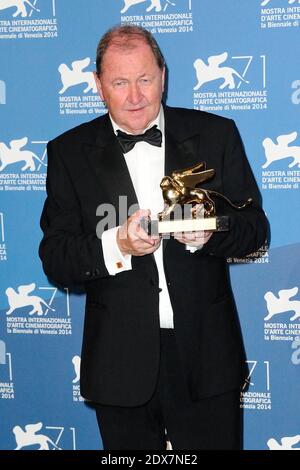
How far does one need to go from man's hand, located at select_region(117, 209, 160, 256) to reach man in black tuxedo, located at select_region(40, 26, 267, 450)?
45mm

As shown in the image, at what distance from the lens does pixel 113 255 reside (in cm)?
200

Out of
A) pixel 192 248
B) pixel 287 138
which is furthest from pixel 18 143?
pixel 192 248

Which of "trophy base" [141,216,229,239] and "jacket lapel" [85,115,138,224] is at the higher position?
"jacket lapel" [85,115,138,224]

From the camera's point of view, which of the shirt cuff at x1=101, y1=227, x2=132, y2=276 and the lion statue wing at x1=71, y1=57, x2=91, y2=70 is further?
the lion statue wing at x1=71, y1=57, x2=91, y2=70

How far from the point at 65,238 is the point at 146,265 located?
0.26 m

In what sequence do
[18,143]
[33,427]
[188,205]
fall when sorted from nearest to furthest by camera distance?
[188,205], [18,143], [33,427]

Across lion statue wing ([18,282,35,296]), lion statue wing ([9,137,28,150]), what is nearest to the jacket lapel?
lion statue wing ([9,137,28,150])

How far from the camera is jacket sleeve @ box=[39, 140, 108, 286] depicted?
2031 millimetres

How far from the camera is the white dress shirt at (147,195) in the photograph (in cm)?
201

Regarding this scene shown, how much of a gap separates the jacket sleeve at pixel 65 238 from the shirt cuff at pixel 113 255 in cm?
2

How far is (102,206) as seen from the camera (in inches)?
82.3

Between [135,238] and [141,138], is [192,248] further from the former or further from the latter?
[141,138]

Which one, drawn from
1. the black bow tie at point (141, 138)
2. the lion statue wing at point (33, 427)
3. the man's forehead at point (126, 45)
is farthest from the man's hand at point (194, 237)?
the lion statue wing at point (33, 427)

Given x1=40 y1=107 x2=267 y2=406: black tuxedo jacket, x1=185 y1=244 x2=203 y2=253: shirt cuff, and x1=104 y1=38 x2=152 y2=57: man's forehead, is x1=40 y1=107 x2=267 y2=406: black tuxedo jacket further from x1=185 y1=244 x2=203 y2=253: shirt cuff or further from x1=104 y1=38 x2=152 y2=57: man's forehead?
x1=104 y1=38 x2=152 y2=57: man's forehead
